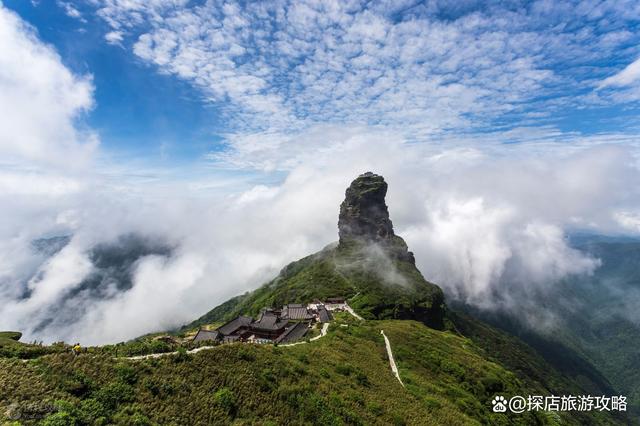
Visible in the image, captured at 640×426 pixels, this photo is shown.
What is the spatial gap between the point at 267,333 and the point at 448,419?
53.2 meters

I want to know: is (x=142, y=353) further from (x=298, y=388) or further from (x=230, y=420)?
(x=298, y=388)

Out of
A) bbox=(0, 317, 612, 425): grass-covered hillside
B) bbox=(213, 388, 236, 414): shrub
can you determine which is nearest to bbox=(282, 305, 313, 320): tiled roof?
bbox=(0, 317, 612, 425): grass-covered hillside

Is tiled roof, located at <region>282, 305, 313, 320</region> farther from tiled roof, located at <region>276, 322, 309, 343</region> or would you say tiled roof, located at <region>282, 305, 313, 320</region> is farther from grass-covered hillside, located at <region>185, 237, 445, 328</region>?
Result: grass-covered hillside, located at <region>185, 237, 445, 328</region>

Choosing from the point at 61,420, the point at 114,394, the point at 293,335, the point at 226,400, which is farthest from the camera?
the point at 293,335

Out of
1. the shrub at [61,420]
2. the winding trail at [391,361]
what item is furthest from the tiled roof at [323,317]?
the shrub at [61,420]

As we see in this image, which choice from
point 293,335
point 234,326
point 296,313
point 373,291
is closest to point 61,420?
point 293,335

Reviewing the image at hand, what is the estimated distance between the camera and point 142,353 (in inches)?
1217

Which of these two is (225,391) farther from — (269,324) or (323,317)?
(323,317)

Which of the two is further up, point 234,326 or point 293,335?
point 293,335

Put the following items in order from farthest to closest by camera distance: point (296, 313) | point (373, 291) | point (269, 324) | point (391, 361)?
point (373, 291), point (296, 313), point (269, 324), point (391, 361)

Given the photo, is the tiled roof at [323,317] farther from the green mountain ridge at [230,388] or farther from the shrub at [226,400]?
the shrub at [226,400]

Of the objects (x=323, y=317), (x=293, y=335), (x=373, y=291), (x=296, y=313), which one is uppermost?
(x=293, y=335)

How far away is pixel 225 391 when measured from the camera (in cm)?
2698

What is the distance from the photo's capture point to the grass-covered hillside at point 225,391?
69.8 ft
